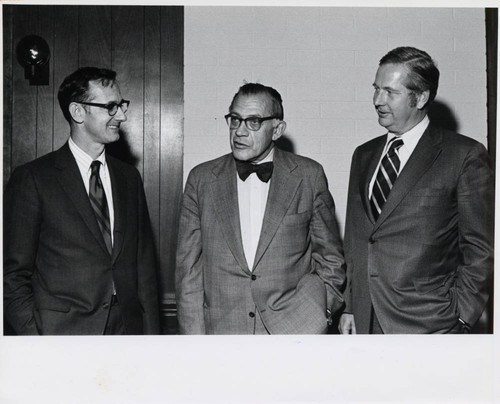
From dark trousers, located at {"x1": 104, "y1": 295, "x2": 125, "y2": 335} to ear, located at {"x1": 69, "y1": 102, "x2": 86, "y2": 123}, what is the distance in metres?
0.87

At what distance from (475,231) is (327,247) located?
2.21ft

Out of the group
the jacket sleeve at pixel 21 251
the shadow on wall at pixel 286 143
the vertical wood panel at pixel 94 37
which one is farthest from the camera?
the shadow on wall at pixel 286 143

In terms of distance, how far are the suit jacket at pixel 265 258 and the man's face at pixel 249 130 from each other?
0.11 m

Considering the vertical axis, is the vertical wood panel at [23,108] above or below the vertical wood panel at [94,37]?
below

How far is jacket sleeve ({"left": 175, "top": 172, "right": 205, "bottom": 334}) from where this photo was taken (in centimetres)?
275

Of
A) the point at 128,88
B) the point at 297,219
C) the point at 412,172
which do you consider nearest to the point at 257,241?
the point at 297,219

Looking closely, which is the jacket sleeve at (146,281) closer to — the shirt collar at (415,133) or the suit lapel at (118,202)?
the suit lapel at (118,202)

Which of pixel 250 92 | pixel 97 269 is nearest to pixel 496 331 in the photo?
pixel 250 92

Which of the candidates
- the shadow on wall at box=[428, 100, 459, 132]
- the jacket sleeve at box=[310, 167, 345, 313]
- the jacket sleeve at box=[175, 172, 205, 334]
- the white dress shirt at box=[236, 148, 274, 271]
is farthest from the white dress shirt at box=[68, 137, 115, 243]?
the shadow on wall at box=[428, 100, 459, 132]

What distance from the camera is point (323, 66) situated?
12.6 feet

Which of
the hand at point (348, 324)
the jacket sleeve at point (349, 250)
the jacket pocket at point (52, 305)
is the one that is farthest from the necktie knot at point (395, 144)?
the jacket pocket at point (52, 305)

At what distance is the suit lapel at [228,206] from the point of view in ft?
8.93

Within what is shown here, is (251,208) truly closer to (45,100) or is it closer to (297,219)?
(297,219)

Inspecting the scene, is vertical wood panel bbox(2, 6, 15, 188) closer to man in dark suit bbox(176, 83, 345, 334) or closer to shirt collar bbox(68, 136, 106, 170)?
shirt collar bbox(68, 136, 106, 170)
